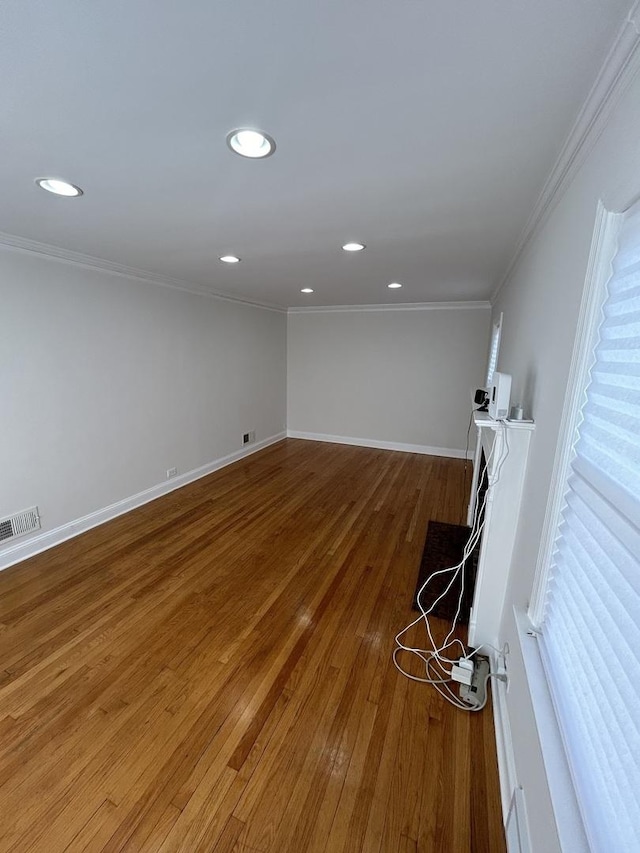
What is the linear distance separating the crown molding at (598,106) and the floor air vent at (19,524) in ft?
12.3

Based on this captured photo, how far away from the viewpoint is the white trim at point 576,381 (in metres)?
0.92

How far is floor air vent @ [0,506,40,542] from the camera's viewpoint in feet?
8.14

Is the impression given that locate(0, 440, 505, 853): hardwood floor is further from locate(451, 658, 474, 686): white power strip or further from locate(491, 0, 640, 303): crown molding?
locate(491, 0, 640, 303): crown molding

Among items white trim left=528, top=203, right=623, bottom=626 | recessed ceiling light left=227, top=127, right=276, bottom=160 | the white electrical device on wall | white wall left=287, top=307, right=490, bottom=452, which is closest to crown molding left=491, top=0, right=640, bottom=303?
white trim left=528, top=203, right=623, bottom=626

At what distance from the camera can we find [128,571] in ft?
8.17

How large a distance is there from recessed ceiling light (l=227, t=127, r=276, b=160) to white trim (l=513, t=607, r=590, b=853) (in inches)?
77.7

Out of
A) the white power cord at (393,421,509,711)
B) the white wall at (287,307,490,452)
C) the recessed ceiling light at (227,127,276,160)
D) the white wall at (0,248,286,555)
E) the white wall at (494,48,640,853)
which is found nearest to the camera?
the white wall at (494,48,640,853)

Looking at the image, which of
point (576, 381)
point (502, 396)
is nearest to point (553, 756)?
point (576, 381)

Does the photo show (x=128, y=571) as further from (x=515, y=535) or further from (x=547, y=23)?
(x=547, y=23)

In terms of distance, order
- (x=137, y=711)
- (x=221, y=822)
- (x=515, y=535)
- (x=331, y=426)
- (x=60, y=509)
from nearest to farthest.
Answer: (x=221, y=822) → (x=137, y=711) → (x=515, y=535) → (x=60, y=509) → (x=331, y=426)

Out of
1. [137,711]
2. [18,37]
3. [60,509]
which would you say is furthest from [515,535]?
[60,509]

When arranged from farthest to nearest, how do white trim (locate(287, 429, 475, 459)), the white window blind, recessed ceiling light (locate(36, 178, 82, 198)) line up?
white trim (locate(287, 429, 475, 459)), recessed ceiling light (locate(36, 178, 82, 198)), the white window blind

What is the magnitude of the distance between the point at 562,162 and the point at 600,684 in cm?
166

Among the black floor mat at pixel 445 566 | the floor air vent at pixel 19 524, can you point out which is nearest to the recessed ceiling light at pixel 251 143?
the black floor mat at pixel 445 566
